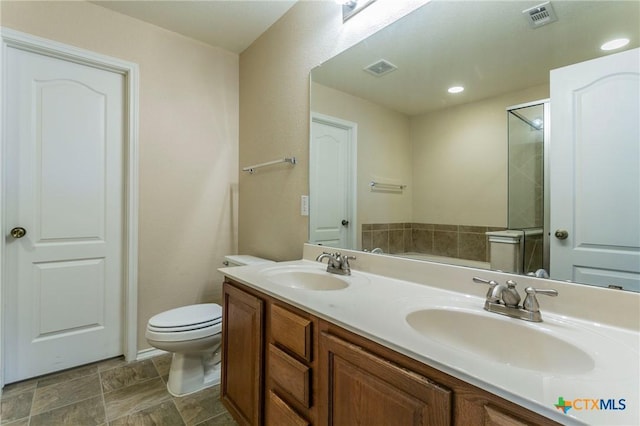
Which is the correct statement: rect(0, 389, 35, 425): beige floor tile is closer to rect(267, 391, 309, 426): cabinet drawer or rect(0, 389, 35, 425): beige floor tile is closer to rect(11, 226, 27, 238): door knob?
rect(11, 226, 27, 238): door knob

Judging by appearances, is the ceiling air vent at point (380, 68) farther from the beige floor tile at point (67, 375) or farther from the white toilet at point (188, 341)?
the beige floor tile at point (67, 375)

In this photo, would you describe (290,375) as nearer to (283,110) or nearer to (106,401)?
(106,401)

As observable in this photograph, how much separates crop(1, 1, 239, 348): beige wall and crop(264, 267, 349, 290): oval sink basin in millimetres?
1116

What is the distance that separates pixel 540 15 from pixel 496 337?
3.37 feet

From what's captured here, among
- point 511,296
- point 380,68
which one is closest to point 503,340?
point 511,296

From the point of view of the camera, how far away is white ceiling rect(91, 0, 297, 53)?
1.93 metres

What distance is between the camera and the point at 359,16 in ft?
5.05

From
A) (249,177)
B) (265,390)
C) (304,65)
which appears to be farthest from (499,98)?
(249,177)

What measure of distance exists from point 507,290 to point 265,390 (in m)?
0.98

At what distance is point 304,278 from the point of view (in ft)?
5.14

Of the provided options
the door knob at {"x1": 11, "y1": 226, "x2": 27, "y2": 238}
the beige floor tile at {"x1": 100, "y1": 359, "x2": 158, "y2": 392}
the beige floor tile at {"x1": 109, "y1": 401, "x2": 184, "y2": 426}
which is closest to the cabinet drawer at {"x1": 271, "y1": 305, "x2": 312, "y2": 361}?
the beige floor tile at {"x1": 109, "y1": 401, "x2": 184, "y2": 426}

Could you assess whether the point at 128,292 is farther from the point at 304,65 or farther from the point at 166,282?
the point at 304,65

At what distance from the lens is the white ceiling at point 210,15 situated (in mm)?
1932

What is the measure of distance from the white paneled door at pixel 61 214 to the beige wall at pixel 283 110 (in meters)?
0.91
